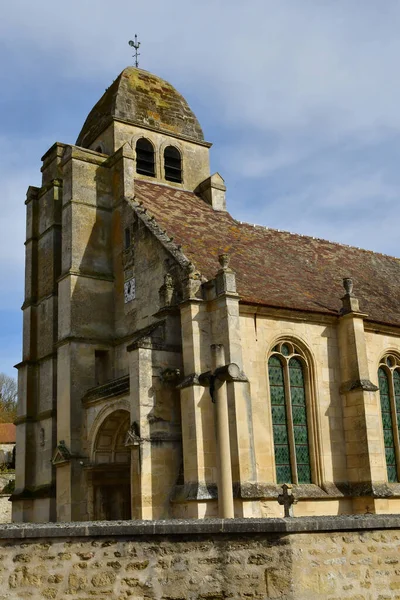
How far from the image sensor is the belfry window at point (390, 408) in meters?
21.3

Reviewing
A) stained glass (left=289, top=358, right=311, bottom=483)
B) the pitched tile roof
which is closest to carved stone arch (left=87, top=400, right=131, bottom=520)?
stained glass (left=289, top=358, right=311, bottom=483)

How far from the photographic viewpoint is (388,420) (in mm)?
21766

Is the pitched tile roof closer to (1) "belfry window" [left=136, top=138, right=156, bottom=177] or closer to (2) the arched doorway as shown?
(1) "belfry window" [left=136, top=138, right=156, bottom=177]

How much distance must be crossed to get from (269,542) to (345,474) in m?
13.2

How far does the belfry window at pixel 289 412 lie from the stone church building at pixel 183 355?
0.04 metres

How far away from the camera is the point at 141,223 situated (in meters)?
21.8

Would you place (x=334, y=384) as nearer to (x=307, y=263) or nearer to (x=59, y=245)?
(x=307, y=263)

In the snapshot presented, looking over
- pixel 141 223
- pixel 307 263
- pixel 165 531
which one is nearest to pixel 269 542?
pixel 165 531

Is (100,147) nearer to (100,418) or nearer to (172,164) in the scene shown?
(172,164)

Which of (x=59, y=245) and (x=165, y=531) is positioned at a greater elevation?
(x=59, y=245)

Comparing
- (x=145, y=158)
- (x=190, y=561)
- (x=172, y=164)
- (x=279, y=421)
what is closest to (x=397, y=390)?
(x=279, y=421)

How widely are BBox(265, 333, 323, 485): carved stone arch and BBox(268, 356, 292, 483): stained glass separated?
0.34 m

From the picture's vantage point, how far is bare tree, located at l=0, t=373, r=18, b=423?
220ft

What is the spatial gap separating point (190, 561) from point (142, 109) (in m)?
22.9
